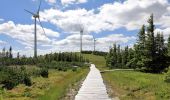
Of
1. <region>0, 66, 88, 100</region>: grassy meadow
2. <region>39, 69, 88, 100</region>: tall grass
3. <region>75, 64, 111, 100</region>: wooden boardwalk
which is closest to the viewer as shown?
<region>75, 64, 111, 100</region>: wooden boardwalk

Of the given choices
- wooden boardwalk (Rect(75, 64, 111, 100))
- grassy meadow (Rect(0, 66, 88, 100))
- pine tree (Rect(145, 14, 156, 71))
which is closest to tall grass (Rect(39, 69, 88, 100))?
grassy meadow (Rect(0, 66, 88, 100))

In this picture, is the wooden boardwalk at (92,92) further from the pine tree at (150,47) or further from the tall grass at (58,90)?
the pine tree at (150,47)

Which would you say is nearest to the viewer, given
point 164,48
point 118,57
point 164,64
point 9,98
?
point 9,98

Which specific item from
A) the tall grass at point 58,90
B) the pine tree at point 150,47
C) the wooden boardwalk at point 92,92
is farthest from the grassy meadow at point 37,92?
the pine tree at point 150,47

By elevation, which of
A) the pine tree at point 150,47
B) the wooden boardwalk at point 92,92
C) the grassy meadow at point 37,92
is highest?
the pine tree at point 150,47

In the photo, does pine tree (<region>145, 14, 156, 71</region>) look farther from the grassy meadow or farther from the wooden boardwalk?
the wooden boardwalk

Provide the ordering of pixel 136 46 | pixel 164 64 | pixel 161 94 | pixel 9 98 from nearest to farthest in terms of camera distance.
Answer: pixel 161 94 → pixel 9 98 → pixel 164 64 → pixel 136 46

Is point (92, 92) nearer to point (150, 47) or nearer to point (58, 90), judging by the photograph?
point (58, 90)

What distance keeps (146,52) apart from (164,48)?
6061 millimetres

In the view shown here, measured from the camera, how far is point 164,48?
3285 inches

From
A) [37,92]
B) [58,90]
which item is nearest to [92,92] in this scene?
[58,90]

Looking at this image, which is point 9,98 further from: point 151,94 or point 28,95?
point 151,94

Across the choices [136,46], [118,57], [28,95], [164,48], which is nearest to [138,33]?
[136,46]

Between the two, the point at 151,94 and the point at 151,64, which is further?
the point at 151,64
